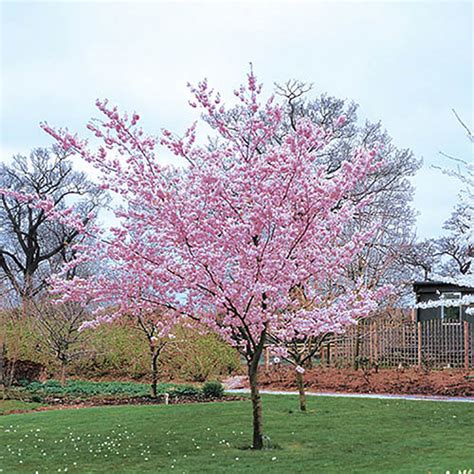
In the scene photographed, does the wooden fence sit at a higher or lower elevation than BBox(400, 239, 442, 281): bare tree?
lower

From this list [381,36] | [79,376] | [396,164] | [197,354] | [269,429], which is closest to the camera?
[269,429]

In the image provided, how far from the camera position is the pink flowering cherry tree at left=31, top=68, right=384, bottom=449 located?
775cm

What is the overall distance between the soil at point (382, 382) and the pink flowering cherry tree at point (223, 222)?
7591mm

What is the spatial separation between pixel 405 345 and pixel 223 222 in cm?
1302

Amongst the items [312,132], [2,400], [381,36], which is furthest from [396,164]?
[312,132]

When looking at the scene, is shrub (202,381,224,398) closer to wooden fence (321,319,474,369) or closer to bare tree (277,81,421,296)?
wooden fence (321,319,474,369)

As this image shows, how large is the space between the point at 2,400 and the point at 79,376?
20.0 feet

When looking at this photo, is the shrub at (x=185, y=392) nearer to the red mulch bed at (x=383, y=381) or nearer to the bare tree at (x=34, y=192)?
the red mulch bed at (x=383, y=381)

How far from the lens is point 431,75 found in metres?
11.8

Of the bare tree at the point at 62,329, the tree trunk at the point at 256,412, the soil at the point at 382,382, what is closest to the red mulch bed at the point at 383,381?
the soil at the point at 382,382

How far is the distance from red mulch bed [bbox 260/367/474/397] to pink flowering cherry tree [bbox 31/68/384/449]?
7.59 metres

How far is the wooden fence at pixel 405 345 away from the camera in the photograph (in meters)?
18.8

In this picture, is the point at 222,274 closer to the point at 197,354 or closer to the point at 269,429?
the point at 269,429

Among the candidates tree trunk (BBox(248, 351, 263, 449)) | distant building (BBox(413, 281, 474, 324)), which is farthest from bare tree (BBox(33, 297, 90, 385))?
distant building (BBox(413, 281, 474, 324))
